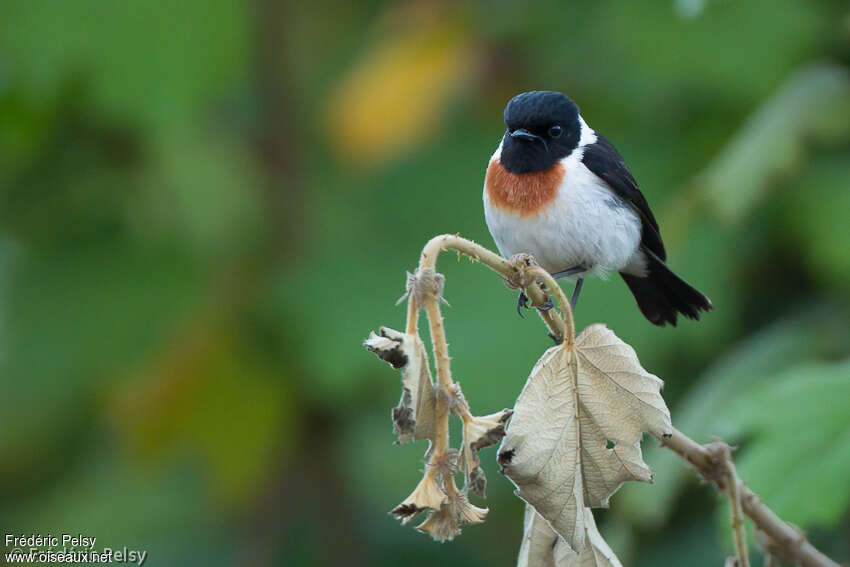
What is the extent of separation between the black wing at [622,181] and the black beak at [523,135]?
0.44 m

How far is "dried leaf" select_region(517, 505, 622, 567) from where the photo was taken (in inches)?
73.0

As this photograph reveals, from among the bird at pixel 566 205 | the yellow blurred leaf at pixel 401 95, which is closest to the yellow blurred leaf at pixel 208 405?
the yellow blurred leaf at pixel 401 95

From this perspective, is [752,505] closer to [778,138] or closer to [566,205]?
[566,205]

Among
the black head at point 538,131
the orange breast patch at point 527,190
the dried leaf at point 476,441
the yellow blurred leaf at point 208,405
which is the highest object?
the black head at point 538,131

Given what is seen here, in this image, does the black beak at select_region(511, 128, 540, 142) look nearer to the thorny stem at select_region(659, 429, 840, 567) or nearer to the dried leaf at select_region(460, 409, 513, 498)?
the thorny stem at select_region(659, 429, 840, 567)

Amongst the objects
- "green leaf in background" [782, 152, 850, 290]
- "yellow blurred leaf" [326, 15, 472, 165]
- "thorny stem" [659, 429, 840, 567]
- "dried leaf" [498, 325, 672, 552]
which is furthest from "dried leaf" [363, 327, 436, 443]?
"yellow blurred leaf" [326, 15, 472, 165]

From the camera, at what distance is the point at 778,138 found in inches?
124

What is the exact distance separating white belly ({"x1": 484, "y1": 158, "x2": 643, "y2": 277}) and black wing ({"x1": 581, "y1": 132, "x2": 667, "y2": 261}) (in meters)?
0.04

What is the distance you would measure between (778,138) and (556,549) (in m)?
1.78

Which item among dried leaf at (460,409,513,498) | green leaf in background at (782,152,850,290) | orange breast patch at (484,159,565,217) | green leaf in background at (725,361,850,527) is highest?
green leaf in background at (782,152,850,290)

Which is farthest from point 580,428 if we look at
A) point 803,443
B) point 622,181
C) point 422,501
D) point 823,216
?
point 823,216

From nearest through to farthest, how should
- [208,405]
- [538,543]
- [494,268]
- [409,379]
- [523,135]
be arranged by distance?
[409,379] < [494,268] < [538,543] < [523,135] < [208,405]

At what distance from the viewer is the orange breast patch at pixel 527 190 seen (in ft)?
9.61

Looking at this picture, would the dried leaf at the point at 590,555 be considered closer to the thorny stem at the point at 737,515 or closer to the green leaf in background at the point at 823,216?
the thorny stem at the point at 737,515
